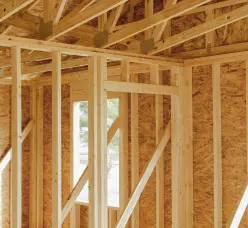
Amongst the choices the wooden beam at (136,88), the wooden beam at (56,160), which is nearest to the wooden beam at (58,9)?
the wooden beam at (56,160)

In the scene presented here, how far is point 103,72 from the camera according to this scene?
464 cm

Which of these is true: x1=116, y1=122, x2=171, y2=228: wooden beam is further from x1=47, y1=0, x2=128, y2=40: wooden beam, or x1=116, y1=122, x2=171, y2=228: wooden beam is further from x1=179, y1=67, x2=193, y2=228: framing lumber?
x1=47, y1=0, x2=128, y2=40: wooden beam

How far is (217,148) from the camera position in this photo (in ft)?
17.4

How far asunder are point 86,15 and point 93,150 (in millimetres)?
1438

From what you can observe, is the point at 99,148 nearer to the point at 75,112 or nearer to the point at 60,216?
the point at 60,216

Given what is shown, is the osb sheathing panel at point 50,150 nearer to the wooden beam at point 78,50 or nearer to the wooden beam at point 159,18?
the wooden beam at point 78,50

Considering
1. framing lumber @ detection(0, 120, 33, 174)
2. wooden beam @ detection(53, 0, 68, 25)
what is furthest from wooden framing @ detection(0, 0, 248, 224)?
framing lumber @ detection(0, 120, 33, 174)

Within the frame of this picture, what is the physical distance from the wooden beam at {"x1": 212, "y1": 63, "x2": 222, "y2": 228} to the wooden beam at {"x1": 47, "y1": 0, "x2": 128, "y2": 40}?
1947 millimetres

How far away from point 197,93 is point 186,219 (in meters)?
1.69

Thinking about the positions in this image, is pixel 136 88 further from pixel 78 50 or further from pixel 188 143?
pixel 188 143

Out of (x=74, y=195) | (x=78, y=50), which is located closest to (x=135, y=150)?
(x=74, y=195)

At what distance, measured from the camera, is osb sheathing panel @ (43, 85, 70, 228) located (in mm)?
7395

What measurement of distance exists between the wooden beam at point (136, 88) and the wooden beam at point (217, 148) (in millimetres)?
545

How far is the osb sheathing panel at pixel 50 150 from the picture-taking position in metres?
7.39
